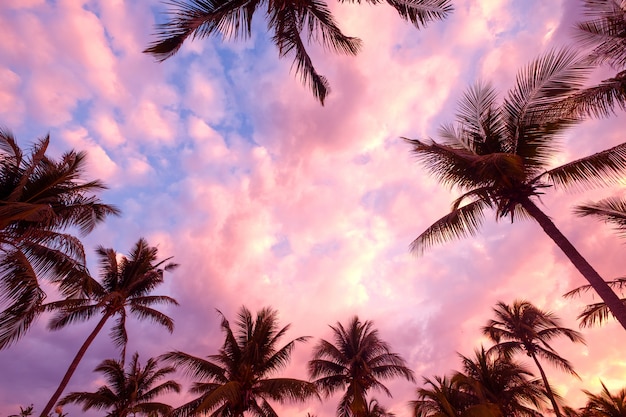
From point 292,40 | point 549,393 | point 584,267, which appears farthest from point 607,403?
point 292,40

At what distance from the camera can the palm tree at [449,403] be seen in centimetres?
1371

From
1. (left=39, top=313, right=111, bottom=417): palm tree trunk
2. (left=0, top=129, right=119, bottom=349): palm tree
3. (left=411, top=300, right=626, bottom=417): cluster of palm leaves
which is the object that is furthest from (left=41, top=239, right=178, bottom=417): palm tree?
(left=411, top=300, right=626, bottom=417): cluster of palm leaves

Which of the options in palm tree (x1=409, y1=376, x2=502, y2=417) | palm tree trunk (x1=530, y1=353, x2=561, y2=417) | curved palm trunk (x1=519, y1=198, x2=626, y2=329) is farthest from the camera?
palm tree trunk (x1=530, y1=353, x2=561, y2=417)

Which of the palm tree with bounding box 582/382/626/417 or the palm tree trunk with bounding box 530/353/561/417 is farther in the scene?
the palm tree trunk with bounding box 530/353/561/417

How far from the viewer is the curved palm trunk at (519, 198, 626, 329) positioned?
7.11m

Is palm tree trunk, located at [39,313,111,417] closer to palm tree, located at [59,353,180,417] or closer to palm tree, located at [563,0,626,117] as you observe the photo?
palm tree, located at [59,353,180,417]

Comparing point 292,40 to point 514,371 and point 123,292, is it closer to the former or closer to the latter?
point 123,292

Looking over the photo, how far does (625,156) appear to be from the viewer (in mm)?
8078

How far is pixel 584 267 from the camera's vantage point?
7.95 m

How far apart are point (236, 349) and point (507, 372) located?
17554 mm

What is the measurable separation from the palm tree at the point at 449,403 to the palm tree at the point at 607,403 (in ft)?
19.5

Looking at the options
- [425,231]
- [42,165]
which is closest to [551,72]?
[425,231]

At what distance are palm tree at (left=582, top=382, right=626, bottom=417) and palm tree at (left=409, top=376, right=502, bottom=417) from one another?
5958 mm

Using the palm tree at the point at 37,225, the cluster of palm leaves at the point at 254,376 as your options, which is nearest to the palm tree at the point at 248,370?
the cluster of palm leaves at the point at 254,376
